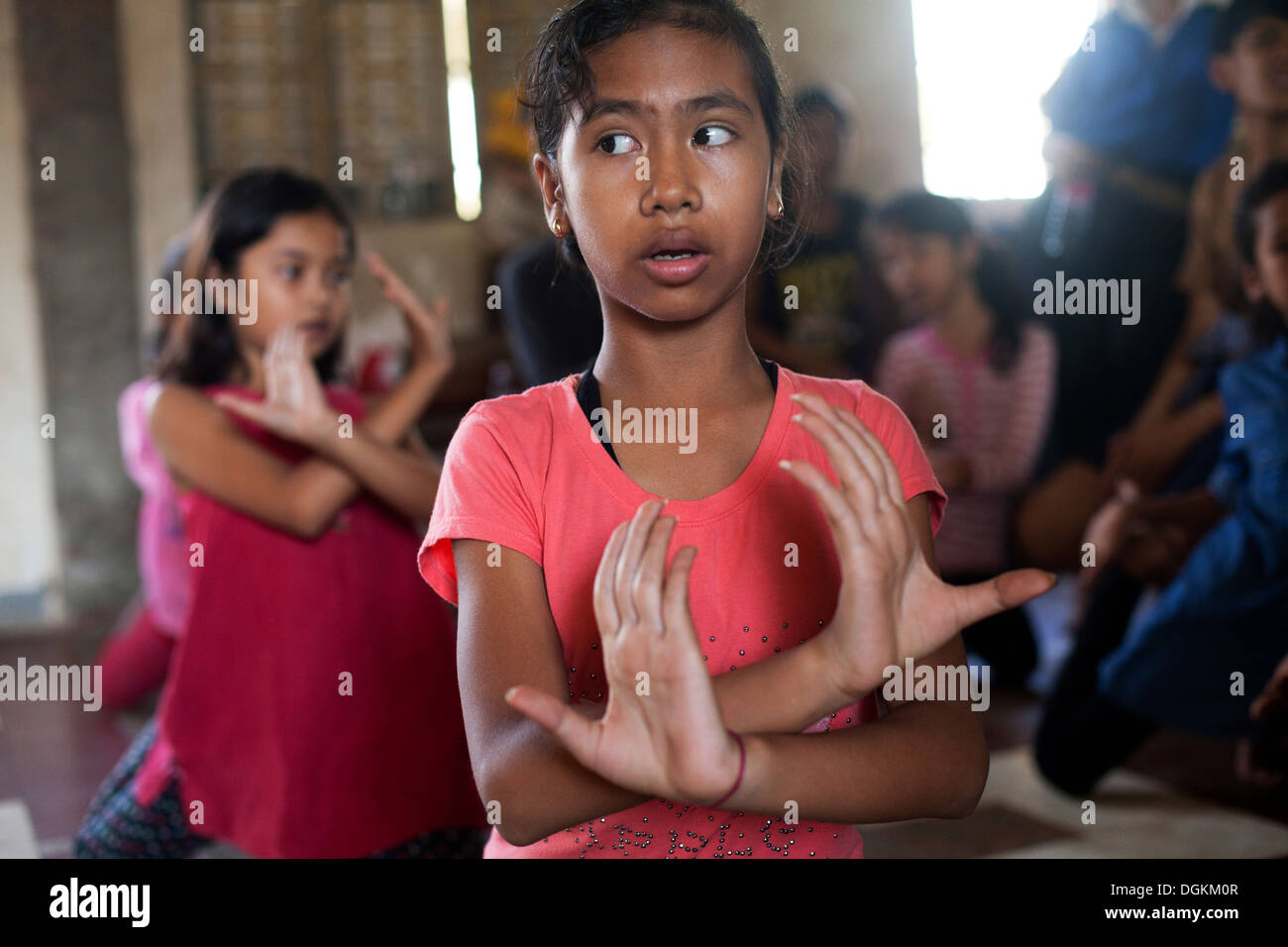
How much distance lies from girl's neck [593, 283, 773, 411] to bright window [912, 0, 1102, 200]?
5396 millimetres

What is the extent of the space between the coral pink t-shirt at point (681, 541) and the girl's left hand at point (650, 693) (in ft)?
0.68

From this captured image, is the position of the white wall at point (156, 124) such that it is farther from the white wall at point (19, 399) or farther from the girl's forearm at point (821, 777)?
the girl's forearm at point (821, 777)

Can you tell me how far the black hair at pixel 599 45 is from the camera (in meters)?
0.94

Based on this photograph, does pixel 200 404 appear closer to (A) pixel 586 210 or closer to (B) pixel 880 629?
(A) pixel 586 210

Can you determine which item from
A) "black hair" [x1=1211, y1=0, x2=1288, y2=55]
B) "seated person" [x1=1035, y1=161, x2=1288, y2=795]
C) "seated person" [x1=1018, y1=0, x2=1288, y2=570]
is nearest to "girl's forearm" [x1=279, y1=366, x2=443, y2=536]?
"seated person" [x1=1035, y1=161, x2=1288, y2=795]

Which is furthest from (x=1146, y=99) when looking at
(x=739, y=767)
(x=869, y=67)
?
(x=739, y=767)

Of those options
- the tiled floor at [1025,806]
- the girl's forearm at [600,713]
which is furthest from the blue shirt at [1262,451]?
the girl's forearm at [600,713]

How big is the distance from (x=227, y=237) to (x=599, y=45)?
1.08 m

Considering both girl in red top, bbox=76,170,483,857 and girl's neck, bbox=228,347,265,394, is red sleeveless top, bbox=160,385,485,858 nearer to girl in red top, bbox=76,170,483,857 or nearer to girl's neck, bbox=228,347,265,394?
girl in red top, bbox=76,170,483,857

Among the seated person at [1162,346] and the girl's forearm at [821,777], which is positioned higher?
the seated person at [1162,346]

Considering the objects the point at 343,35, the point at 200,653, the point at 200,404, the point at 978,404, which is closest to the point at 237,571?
the point at 200,653

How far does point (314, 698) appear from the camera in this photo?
163 centimetres

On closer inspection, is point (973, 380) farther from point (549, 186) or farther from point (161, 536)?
point (549, 186)
